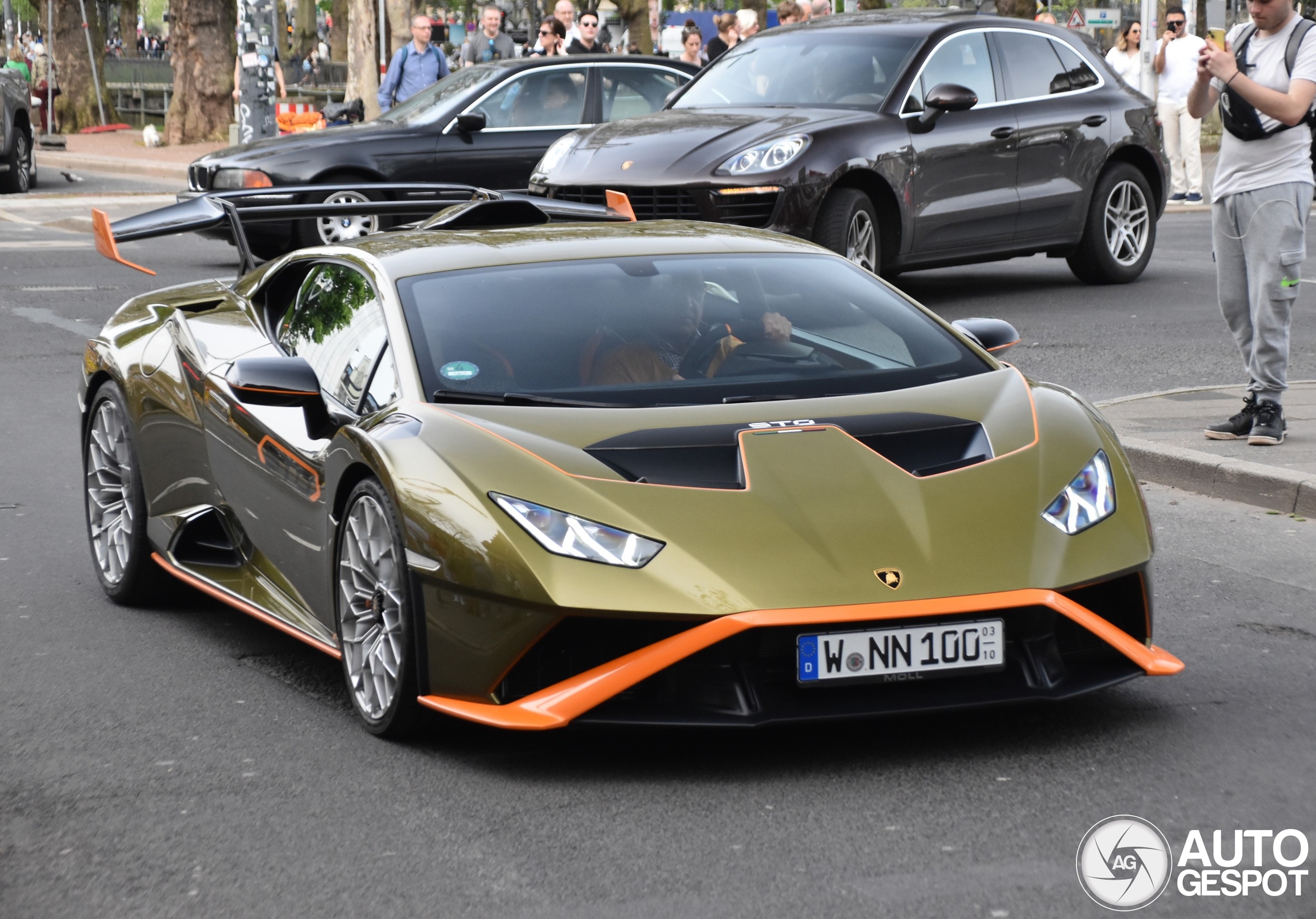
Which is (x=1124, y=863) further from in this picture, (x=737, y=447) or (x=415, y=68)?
(x=415, y=68)

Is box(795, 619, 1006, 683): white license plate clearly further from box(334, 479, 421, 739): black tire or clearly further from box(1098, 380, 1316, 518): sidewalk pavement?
box(1098, 380, 1316, 518): sidewalk pavement

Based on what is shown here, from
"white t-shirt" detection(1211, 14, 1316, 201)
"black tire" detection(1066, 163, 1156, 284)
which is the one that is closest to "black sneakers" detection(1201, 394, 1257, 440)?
"white t-shirt" detection(1211, 14, 1316, 201)

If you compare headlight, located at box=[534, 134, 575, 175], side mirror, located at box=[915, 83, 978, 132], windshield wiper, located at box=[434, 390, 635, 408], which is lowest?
windshield wiper, located at box=[434, 390, 635, 408]

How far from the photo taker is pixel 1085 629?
13.8ft

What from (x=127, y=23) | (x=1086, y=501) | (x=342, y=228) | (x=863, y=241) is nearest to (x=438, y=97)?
(x=342, y=228)

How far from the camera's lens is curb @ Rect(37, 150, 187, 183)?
2655 centimetres

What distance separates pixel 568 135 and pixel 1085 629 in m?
8.80

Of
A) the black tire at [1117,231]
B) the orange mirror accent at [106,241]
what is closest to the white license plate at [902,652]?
the orange mirror accent at [106,241]

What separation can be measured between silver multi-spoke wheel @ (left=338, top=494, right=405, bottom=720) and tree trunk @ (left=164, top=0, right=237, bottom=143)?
29272mm

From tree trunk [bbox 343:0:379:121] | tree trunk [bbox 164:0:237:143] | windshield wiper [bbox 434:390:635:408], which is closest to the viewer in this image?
windshield wiper [bbox 434:390:635:408]

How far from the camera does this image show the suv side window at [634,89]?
15867mm

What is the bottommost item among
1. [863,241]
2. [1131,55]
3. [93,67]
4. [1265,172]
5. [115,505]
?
[115,505]

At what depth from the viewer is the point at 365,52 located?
31281mm

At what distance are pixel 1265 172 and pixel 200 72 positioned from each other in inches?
1089
